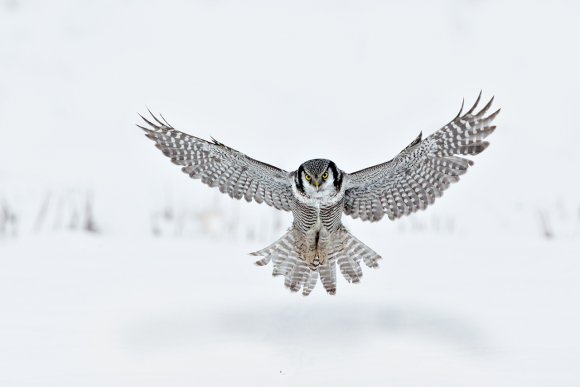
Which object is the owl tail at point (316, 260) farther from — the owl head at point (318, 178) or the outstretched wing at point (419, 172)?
the owl head at point (318, 178)

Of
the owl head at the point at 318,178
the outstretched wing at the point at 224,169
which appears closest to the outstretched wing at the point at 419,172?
the owl head at the point at 318,178

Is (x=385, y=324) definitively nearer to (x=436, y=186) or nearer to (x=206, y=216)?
(x=436, y=186)

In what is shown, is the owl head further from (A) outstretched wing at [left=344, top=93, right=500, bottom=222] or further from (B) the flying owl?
(A) outstretched wing at [left=344, top=93, right=500, bottom=222]

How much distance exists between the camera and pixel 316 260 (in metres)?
5.75

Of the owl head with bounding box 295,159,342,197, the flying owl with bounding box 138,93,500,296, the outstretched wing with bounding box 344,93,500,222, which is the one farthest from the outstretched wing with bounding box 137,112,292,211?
the outstretched wing with bounding box 344,93,500,222

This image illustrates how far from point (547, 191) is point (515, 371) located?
12.5 metres

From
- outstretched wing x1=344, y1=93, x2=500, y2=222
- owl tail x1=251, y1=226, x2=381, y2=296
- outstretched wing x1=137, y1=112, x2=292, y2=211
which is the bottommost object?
owl tail x1=251, y1=226, x2=381, y2=296

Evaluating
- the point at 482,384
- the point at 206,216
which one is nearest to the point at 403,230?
the point at 206,216

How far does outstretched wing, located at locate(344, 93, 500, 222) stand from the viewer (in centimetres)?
501

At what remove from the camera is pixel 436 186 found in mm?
5387

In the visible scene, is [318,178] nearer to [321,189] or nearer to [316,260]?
[321,189]

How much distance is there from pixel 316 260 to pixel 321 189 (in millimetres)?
757

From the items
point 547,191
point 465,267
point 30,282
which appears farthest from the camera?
point 547,191

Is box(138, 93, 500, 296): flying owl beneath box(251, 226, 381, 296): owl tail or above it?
above
